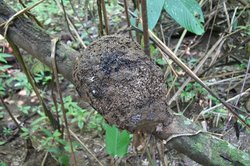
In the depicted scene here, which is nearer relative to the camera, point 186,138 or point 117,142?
point 186,138

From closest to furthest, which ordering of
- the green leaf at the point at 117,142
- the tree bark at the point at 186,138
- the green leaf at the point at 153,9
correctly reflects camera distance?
the green leaf at the point at 153,9 < the tree bark at the point at 186,138 < the green leaf at the point at 117,142

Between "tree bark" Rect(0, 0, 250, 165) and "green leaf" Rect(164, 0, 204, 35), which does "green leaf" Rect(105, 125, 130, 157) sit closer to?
"tree bark" Rect(0, 0, 250, 165)

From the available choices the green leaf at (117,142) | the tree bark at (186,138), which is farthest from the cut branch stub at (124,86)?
the green leaf at (117,142)

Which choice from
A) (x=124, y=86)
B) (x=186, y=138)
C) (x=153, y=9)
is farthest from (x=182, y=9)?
(x=186, y=138)

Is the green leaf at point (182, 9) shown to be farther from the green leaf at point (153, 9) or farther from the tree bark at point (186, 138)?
the tree bark at point (186, 138)

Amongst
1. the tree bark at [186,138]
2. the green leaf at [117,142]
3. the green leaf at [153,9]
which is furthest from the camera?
→ the green leaf at [117,142]

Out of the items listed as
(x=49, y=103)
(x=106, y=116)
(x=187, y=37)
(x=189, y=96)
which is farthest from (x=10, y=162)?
(x=187, y=37)

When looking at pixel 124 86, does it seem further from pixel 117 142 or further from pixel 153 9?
pixel 117 142

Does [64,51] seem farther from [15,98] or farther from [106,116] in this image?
[15,98]

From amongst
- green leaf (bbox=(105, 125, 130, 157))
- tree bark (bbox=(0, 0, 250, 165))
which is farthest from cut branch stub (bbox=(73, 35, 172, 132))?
green leaf (bbox=(105, 125, 130, 157))

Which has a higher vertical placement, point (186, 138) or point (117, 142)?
point (186, 138)
